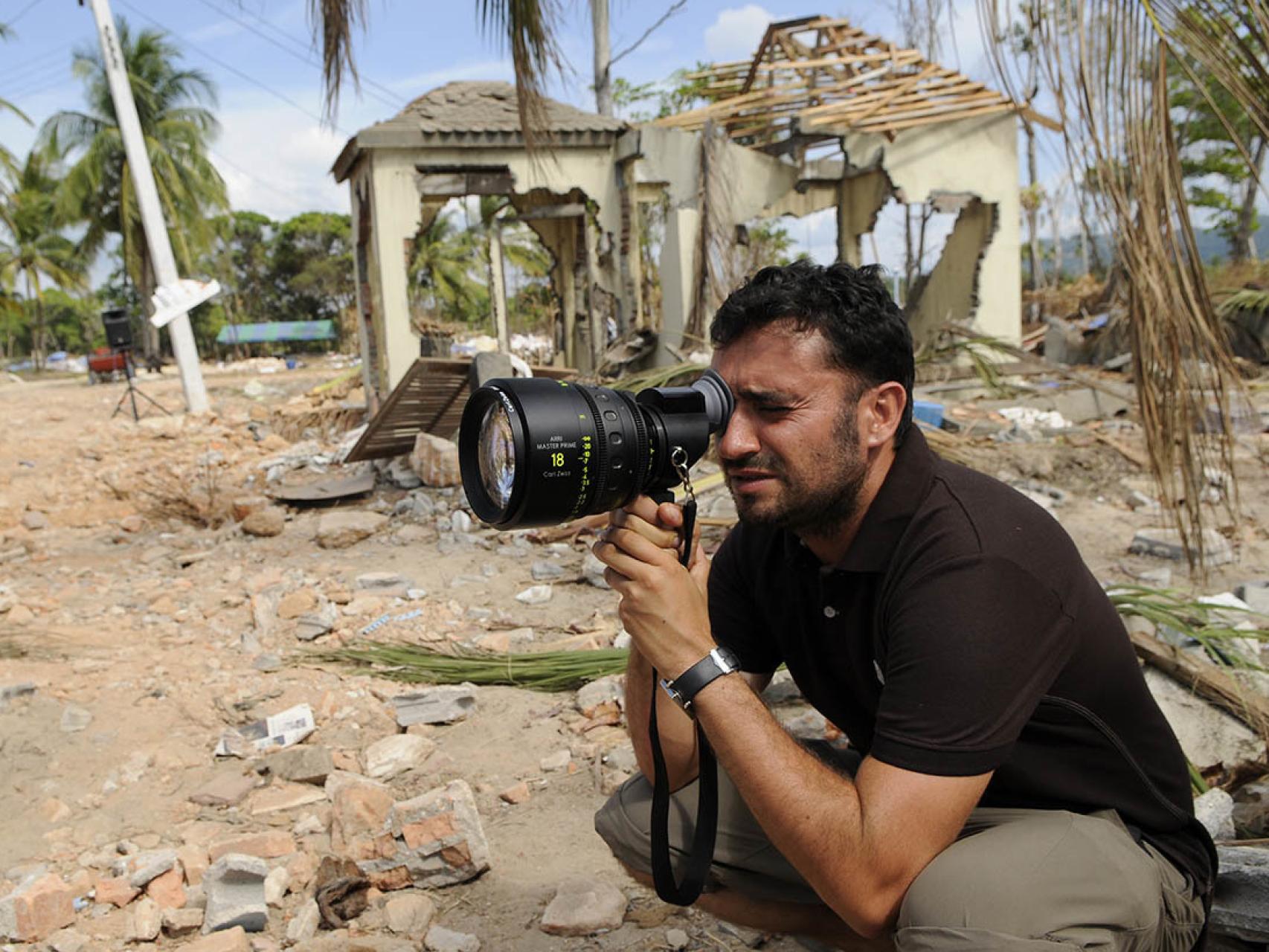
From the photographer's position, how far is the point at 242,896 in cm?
251

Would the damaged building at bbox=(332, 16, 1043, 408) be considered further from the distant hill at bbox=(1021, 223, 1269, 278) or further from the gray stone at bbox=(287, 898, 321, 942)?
the gray stone at bbox=(287, 898, 321, 942)

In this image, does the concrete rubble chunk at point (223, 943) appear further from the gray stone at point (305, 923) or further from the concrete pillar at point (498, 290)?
the concrete pillar at point (498, 290)

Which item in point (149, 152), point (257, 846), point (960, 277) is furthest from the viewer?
point (149, 152)

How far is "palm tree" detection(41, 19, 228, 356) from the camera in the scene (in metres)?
22.2

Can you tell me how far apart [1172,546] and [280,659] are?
4566mm

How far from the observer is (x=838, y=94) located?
10.2 metres

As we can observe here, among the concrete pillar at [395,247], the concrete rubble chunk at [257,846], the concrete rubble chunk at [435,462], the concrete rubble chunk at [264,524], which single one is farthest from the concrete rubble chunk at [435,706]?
the concrete pillar at [395,247]

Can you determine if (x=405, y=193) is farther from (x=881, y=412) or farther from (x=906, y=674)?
(x=906, y=674)

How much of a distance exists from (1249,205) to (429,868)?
73.4ft

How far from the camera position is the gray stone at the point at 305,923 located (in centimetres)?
240

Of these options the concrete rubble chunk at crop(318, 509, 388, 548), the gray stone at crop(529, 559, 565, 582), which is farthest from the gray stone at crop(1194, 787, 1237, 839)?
the concrete rubble chunk at crop(318, 509, 388, 548)

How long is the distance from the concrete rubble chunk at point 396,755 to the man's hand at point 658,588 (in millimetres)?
1885

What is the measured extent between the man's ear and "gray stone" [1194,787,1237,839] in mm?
1349

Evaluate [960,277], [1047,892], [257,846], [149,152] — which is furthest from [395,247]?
[149,152]
